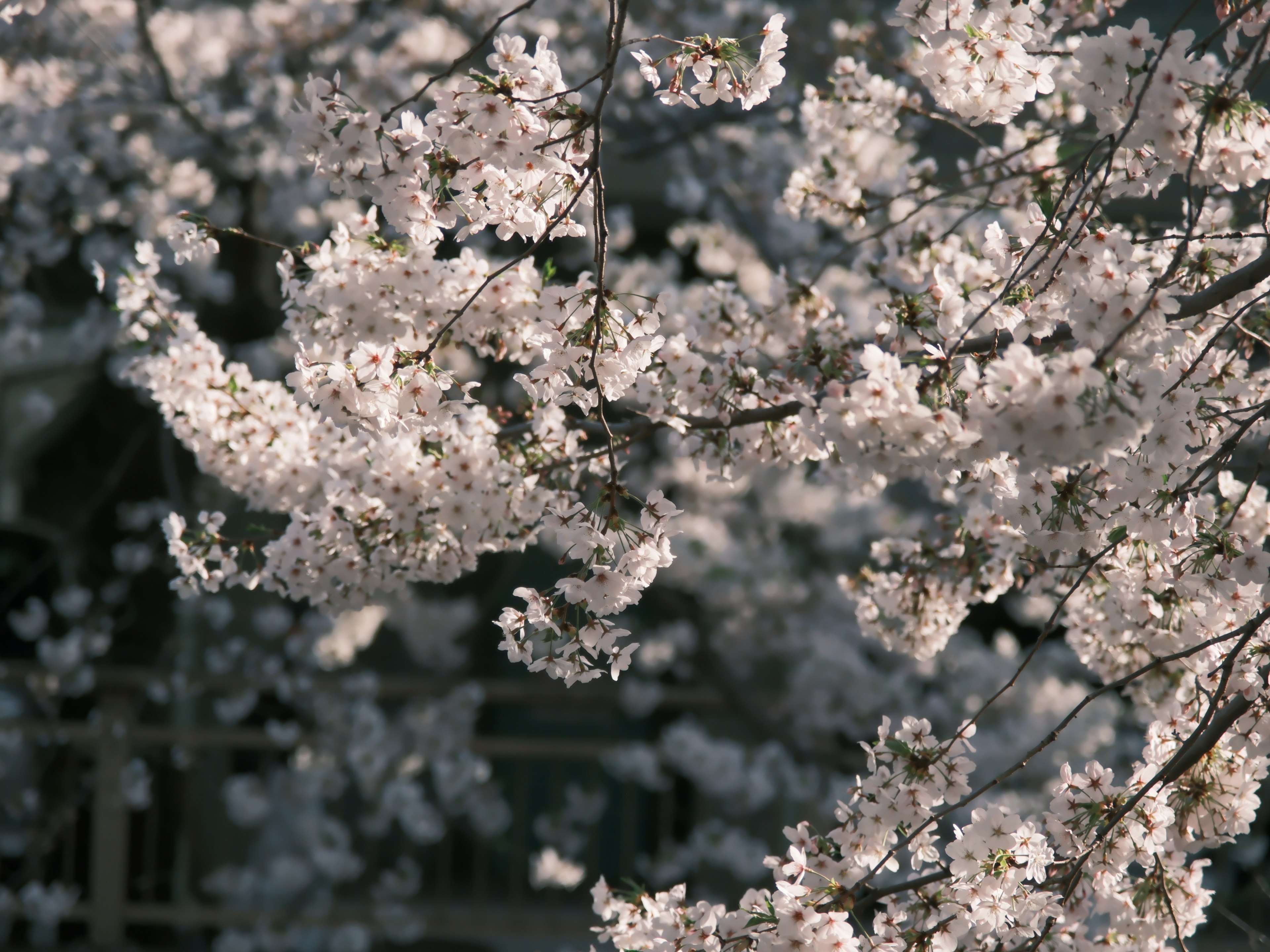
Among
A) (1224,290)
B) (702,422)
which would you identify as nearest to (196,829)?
(702,422)

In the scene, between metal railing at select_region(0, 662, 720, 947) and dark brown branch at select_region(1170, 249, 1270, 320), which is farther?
metal railing at select_region(0, 662, 720, 947)

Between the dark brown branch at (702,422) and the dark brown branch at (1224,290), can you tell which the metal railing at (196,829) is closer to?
the dark brown branch at (702,422)

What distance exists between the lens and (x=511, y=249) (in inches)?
231

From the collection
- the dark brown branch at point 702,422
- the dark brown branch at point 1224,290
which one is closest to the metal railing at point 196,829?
the dark brown branch at point 702,422

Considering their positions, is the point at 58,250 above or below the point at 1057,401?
above

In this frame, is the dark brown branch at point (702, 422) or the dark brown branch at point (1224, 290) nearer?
the dark brown branch at point (1224, 290)

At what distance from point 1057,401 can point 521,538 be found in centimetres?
148

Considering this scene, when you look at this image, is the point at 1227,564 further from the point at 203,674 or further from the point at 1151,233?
the point at 203,674

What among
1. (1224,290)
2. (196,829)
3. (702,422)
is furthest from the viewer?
(196,829)

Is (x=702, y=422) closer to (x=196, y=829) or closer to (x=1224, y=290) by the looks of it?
(x=1224, y=290)

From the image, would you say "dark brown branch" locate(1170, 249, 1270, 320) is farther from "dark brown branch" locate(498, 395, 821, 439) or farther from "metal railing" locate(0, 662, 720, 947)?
"metal railing" locate(0, 662, 720, 947)

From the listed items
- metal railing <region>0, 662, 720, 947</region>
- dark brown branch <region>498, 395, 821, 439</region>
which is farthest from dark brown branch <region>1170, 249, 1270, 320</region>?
metal railing <region>0, 662, 720, 947</region>

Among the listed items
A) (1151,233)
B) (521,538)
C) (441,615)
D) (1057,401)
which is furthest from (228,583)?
(441,615)

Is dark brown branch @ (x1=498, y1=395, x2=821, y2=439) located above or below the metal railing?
below
